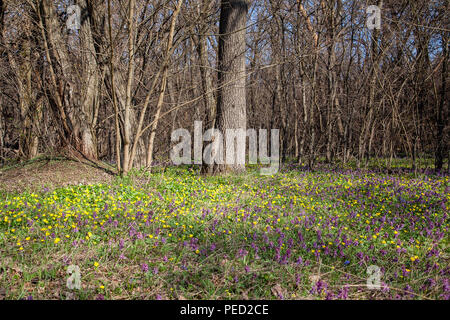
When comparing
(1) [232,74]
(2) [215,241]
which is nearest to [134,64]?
(1) [232,74]

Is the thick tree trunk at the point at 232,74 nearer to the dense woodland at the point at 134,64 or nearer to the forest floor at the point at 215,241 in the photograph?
the dense woodland at the point at 134,64

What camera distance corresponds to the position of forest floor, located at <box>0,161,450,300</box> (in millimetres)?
3070

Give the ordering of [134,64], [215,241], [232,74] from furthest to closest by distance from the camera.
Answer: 1. [232,74]
2. [134,64]
3. [215,241]

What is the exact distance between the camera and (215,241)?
411 cm

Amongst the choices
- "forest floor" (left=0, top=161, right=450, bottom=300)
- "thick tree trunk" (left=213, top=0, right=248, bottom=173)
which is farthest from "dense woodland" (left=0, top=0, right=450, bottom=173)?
"forest floor" (left=0, top=161, right=450, bottom=300)

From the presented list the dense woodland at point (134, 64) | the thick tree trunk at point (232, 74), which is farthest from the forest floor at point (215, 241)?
the thick tree trunk at point (232, 74)

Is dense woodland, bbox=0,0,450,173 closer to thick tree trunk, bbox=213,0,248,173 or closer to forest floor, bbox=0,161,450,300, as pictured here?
thick tree trunk, bbox=213,0,248,173

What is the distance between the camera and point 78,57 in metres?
7.80

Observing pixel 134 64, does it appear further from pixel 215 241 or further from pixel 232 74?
pixel 215 241

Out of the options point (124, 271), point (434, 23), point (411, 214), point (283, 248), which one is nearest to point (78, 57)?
point (124, 271)

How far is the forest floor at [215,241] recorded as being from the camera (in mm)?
3070

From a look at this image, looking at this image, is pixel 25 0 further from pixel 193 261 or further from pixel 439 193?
pixel 439 193

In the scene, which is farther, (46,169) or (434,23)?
(434,23)
